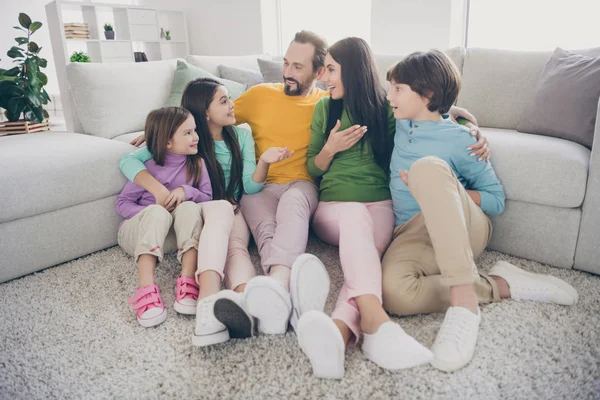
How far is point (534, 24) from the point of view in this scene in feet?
10.1

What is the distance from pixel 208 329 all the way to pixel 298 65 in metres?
1.05

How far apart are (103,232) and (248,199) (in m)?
0.61

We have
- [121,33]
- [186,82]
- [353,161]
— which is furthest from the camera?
[121,33]

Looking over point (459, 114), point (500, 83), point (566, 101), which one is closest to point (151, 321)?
point (459, 114)

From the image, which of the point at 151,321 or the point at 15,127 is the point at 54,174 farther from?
the point at 15,127

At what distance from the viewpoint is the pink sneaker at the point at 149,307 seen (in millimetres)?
1264

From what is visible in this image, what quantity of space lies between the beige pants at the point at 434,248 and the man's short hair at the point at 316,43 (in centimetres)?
73

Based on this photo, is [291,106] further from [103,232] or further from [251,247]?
[103,232]

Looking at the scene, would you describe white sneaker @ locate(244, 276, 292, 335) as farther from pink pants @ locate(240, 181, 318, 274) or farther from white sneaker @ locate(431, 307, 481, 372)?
white sneaker @ locate(431, 307, 481, 372)

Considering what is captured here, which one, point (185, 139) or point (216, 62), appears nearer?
point (185, 139)

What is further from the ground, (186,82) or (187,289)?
(186,82)

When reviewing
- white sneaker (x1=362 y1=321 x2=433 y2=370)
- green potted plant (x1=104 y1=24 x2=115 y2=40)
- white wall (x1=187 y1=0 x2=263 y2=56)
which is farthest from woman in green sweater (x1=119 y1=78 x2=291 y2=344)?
green potted plant (x1=104 y1=24 x2=115 y2=40)

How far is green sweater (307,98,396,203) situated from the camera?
1.56 meters

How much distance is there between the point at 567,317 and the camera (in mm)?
1232
